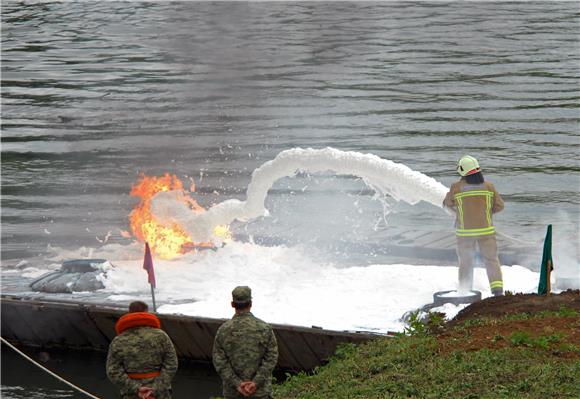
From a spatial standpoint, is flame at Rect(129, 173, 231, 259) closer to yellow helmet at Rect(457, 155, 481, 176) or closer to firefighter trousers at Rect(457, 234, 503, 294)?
firefighter trousers at Rect(457, 234, 503, 294)

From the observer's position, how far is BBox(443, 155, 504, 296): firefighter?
779 inches

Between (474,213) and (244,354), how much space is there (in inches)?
303

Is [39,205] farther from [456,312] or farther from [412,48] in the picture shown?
[412,48]

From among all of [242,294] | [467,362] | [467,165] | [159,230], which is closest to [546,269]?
[467,165]

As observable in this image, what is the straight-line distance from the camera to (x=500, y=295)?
19.6 meters

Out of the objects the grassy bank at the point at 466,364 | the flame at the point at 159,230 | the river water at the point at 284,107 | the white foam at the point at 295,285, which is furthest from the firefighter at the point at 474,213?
the flame at the point at 159,230

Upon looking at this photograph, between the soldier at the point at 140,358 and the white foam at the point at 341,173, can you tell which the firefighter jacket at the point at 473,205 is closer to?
the white foam at the point at 341,173

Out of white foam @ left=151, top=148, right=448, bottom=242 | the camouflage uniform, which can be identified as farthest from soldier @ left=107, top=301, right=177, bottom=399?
white foam @ left=151, top=148, right=448, bottom=242

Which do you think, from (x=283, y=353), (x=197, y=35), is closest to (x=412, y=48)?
(x=197, y=35)

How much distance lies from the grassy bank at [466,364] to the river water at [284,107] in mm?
6014

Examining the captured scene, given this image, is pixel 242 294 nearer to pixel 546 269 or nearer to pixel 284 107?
pixel 546 269

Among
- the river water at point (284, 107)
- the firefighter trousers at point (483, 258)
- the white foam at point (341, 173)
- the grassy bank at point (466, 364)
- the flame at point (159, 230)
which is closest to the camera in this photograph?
the grassy bank at point (466, 364)

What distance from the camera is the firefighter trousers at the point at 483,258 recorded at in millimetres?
19969

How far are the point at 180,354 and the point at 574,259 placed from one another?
7.09 meters
